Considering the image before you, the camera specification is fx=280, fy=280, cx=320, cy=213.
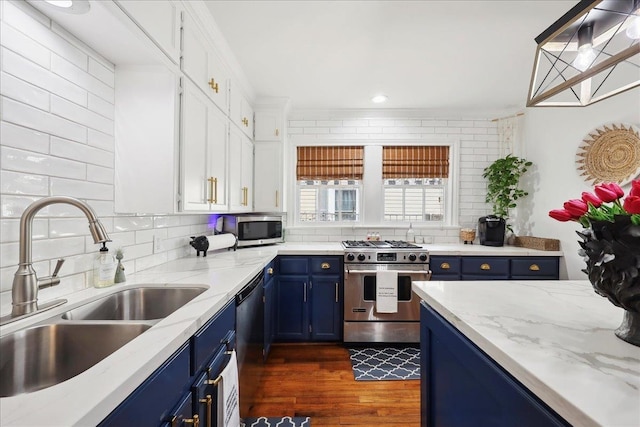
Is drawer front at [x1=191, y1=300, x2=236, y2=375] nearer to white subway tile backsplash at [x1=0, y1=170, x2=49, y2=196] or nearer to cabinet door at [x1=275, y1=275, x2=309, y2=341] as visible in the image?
white subway tile backsplash at [x1=0, y1=170, x2=49, y2=196]

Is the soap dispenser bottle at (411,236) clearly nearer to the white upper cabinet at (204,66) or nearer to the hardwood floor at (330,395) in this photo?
the hardwood floor at (330,395)

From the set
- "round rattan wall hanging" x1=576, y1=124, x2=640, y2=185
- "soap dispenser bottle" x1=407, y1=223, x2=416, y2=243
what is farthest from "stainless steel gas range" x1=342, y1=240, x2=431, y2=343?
"round rattan wall hanging" x1=576, y1=124, x2=640, y2=185

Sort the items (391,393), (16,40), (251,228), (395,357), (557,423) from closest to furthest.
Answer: (557,423) → (16,40) → (391,393) → (395,357) → (251,228)

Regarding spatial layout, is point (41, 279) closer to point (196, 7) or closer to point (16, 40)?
point (16, 40)

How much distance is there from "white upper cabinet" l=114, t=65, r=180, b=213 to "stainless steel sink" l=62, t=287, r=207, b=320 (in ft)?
1.41

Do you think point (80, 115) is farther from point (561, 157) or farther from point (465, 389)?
point (561, 157)

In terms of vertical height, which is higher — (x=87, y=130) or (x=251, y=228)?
(x=87, y=130)

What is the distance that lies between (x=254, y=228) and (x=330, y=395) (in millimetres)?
1689

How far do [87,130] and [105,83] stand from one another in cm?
28

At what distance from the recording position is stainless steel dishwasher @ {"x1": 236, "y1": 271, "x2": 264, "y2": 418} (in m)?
1.61

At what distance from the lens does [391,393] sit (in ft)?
6.82

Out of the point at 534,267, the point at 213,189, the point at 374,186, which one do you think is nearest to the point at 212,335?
the point at 213,189

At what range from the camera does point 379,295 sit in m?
2.76

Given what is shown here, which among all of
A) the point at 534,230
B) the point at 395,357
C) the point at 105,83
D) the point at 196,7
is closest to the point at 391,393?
the point at 395,357
